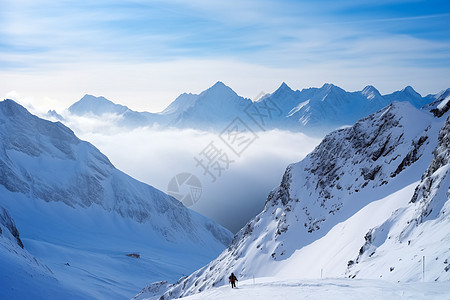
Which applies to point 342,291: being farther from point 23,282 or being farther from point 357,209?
point 357,209

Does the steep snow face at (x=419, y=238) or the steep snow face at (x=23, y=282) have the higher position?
the steep snow face at (x=23, y=282)

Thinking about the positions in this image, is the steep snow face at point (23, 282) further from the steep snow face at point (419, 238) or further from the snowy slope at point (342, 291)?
the steep snow face at point (419, 238)

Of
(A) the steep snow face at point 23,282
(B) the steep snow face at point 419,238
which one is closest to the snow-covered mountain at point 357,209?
(B) the steep snow face at point 419,238

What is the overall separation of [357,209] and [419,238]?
3344 cm

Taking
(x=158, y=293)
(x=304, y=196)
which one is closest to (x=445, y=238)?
(x=304, y=196)

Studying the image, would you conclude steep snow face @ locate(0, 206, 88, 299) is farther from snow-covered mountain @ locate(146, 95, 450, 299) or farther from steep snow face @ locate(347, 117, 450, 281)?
steep snow face @ locate(347, 117, 450, 281)

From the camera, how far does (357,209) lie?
65.6 meters

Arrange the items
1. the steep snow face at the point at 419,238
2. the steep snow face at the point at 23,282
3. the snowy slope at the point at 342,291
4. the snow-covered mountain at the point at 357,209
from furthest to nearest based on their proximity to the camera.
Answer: the steep snow face at the point at 23,282, the snow-covered mountain at the point at 357,209, the steep snow face at the point at 419,238, the snowy slope at the point at 342,291

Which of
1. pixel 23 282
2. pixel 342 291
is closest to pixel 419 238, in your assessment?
pixel 342 291

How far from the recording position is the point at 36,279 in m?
53.8

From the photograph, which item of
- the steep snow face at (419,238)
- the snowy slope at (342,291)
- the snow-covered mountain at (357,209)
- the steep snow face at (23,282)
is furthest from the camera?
the steep snow face at (23,282)

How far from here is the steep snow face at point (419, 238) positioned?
999 inches

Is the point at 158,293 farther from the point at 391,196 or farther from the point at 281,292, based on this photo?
the point at 281,292

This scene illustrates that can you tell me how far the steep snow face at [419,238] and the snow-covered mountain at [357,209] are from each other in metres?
0.13
